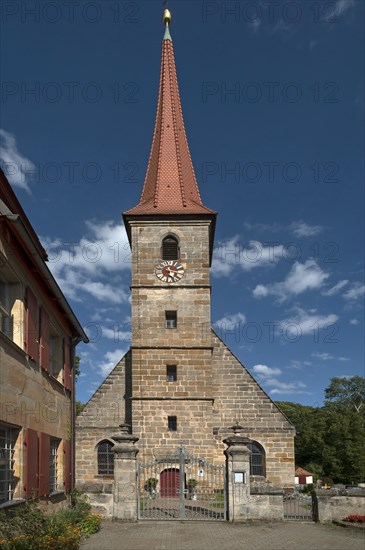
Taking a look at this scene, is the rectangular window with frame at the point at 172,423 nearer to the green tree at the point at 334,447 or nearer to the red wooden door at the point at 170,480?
the red wooden door at the point at 170,480

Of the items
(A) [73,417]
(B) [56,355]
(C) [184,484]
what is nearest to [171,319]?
(C) [184,484]

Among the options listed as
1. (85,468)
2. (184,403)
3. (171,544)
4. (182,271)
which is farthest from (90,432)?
(171,544)

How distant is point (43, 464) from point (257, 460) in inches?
624

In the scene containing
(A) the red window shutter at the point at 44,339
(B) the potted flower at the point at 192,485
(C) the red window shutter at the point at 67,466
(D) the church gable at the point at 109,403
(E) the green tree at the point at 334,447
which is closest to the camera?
(A) the red window shutter at the point at 44,339

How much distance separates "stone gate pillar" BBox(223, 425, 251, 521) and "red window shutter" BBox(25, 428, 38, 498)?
6.30 meters

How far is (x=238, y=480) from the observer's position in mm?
16547

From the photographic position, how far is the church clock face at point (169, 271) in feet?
89.7

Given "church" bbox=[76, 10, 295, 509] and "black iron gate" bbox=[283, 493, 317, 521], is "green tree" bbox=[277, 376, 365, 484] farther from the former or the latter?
"black iron gate" bbox=[283, 493, 317, 521]

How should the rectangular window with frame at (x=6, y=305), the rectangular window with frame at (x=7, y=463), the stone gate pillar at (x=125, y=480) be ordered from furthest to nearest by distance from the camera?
the stone gate pillar at (x=125, y=480), the rectangular window with frame at (x=6, y=305), the rectangular window with frame at (x=7, y=463)

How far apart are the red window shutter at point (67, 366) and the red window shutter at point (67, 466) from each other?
1.67 meters

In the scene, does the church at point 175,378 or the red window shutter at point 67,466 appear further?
the church at point 175,378

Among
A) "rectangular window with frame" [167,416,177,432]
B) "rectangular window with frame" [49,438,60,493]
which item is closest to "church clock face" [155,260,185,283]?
"rectangular window with frame" [167,416,177,432]

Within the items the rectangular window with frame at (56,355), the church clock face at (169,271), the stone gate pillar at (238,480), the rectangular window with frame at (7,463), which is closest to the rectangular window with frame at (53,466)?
the rectangular window with frame at (56,355)

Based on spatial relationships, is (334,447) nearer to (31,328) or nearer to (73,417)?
(73,417)
